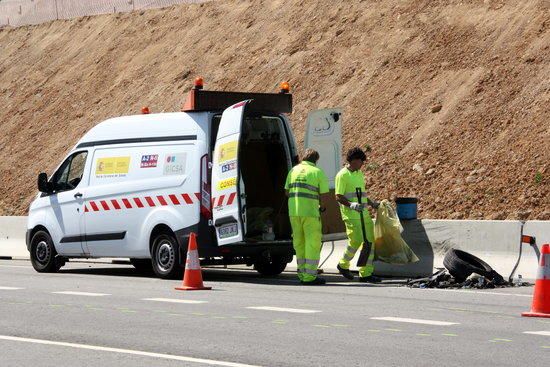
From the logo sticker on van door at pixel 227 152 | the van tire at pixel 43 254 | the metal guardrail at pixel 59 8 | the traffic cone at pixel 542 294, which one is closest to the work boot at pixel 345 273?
the logo sticker on van door at pixel 227 152

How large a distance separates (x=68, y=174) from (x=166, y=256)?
2.89 meters

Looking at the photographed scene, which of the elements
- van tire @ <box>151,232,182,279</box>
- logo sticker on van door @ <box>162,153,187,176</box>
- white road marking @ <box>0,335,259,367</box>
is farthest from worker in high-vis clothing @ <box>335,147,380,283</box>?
white road marking @ <box>0,335,259,367</box>

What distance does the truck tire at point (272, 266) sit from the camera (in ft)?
62.6

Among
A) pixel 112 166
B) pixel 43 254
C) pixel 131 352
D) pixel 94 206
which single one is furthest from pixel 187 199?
pixel 131 352

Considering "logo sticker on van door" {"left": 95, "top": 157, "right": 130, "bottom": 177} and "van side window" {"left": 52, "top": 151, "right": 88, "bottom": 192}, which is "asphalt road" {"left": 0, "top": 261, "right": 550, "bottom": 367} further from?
"van side window" {"left": 52, "top": 151, "right": 88, "bottom": 192}

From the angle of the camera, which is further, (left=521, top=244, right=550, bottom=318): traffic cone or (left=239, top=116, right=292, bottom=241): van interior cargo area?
(left=239, top=116, right=292, bottom=241): van interior cargo area

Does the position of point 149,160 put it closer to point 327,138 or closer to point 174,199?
point 174,199

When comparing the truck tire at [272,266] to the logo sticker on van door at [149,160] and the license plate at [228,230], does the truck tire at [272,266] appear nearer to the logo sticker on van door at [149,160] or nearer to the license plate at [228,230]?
the license plate at [228,230]

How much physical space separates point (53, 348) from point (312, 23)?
72.9 ft

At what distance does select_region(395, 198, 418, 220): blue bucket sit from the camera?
61.6 feet

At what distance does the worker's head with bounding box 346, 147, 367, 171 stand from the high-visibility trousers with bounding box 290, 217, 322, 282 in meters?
0.99

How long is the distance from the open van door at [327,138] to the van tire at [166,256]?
2805 millimetres

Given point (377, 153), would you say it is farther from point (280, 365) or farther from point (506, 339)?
point (280, 365)

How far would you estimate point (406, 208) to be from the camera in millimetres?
18828
